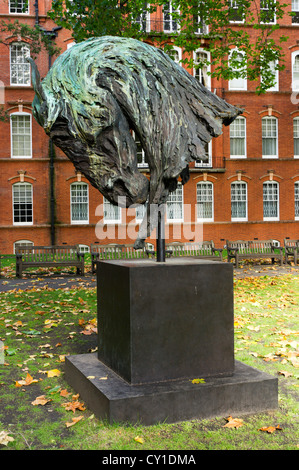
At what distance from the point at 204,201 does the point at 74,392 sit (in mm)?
21753

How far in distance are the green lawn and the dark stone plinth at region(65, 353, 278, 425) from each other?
0.08m

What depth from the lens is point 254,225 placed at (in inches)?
1029

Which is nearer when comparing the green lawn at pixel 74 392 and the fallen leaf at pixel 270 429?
the green lawn at pixel 74 392

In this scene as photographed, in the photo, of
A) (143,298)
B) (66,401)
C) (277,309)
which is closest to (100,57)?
(143,298)

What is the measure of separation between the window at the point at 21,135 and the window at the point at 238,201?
1148 centimetres

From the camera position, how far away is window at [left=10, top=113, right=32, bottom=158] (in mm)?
24484

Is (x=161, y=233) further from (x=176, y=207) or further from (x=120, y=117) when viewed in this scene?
(x=176, y=207)

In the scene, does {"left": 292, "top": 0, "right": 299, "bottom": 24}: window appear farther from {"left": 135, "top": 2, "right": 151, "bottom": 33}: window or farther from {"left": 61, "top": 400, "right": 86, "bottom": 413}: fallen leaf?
{"left": 61, "top": 400, "right": 86, "bottom": 413}: fallen leaf

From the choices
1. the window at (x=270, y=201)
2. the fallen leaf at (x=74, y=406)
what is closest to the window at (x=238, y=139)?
the window at (x=270, y=201)

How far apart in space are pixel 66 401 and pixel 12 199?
20867 mm

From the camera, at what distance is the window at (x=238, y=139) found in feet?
86.0

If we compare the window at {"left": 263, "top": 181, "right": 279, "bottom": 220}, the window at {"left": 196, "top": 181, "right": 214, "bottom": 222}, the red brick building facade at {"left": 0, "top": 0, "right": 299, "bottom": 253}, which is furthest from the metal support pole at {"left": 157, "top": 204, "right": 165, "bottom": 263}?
the window at {"left": 263, "top": 181, "right": 279, "bottom": 220}

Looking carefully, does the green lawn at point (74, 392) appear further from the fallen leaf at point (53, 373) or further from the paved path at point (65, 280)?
the paved path at point (65, 280)
